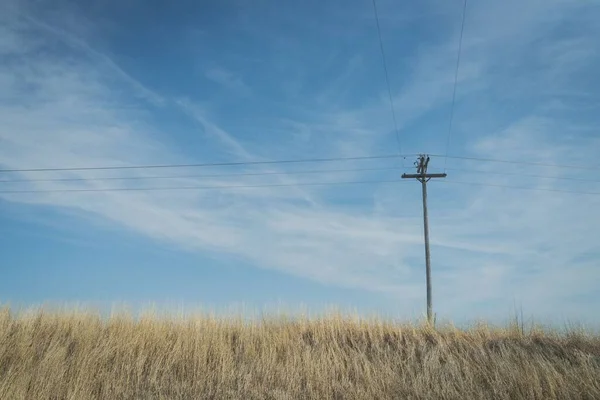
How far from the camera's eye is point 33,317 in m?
18.7

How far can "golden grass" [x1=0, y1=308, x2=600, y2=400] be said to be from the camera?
14422 mm

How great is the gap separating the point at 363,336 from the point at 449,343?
289cm

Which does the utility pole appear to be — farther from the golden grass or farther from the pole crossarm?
the golden grass

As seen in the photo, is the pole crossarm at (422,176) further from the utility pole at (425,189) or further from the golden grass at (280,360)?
the golden grass at (280,360)

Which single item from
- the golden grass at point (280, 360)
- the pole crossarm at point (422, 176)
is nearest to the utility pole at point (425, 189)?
the pole crossarm at point (422, 176)

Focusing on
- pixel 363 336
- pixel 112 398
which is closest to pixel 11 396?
pixel 112 398

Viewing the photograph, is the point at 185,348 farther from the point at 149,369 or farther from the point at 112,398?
the point at 112,398

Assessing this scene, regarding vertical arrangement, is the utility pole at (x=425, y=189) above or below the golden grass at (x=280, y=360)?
above

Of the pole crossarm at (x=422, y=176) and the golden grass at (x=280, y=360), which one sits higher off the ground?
the pole crossarm at (x=422, y=176)

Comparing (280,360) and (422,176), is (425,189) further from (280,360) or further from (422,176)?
(280,360)

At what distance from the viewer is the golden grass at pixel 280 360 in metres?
14.4

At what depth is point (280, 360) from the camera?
17.1m

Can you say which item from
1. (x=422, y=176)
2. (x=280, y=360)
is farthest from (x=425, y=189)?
(x=280, y=360)

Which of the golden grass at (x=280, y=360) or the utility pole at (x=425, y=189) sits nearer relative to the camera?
the golden grass at (x=280, y=360)
